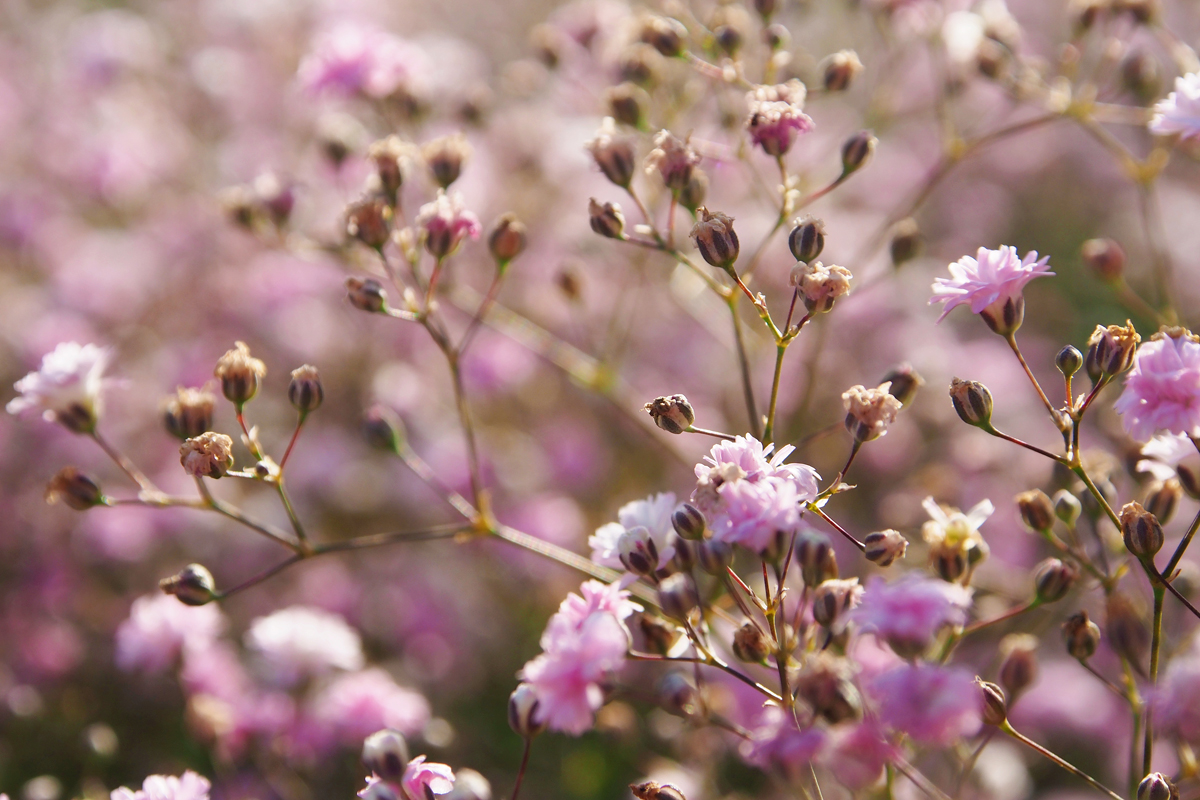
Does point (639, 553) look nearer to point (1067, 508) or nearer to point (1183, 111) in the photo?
point (1067, 508)

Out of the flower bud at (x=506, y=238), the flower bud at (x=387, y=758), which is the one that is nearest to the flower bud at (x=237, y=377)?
the flower bud at (x=506, y=238)

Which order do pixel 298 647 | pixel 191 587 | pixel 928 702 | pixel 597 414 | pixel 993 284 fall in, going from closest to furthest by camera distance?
1. pixel 928 702
2. pixel 993 284
3. pixel 191 587
4. pixel 298 647
5. pixel 597 414

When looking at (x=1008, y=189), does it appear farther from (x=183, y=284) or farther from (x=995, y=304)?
(x=183, y=284)

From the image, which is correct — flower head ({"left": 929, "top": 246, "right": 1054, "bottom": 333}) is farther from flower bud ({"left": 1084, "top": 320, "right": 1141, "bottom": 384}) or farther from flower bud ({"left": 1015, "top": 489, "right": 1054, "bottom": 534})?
flower bud ({"left": 1015, "top": 489, "right": 1054, "bottom": 534})

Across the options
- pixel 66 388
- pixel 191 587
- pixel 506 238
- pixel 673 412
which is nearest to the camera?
pixel 673 412

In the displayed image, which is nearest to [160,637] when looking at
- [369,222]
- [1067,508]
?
[369,222]

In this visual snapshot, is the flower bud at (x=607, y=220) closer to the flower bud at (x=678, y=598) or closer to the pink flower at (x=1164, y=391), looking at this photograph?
the flower bud at (x=678, y=598)
